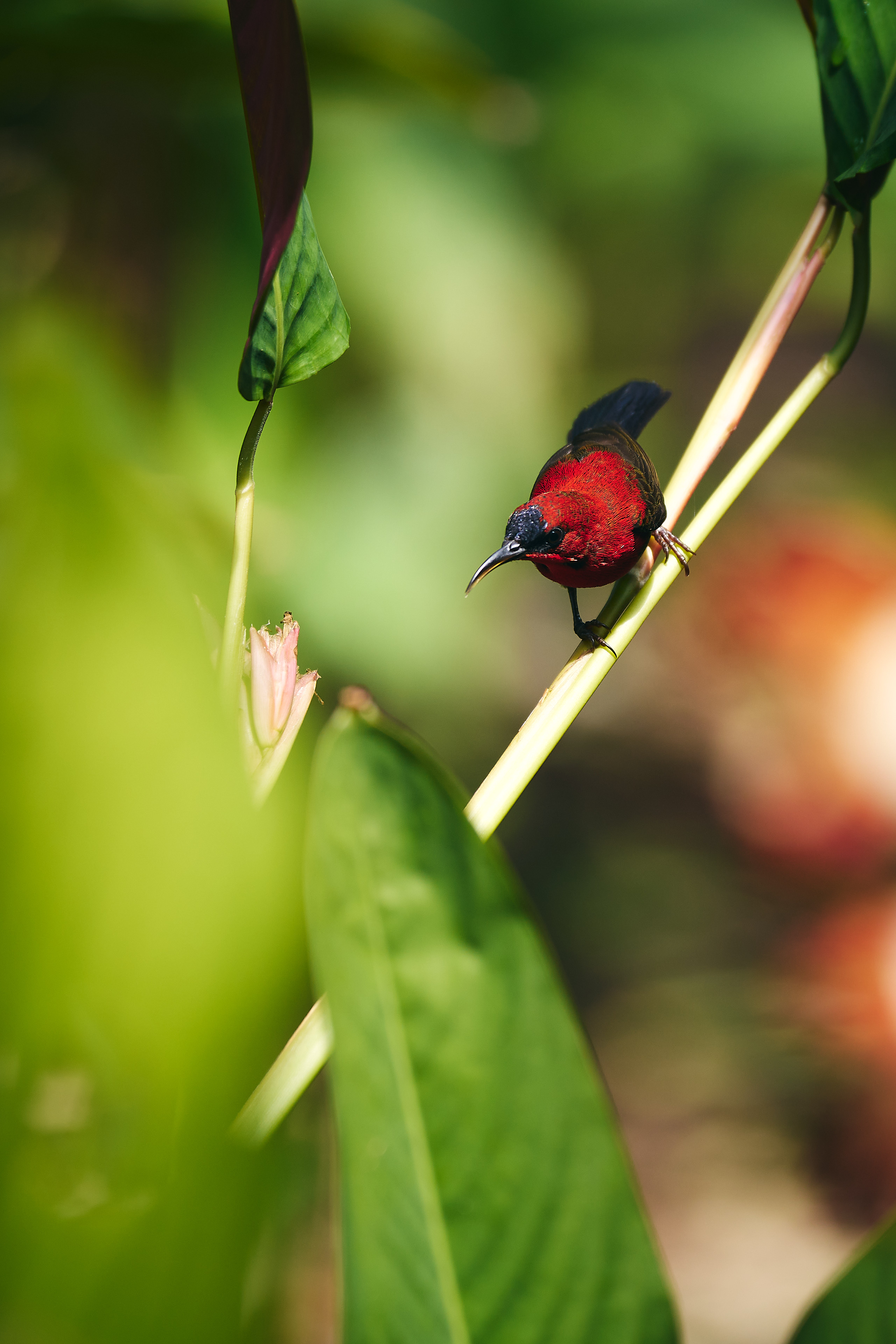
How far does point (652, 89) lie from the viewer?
4.71ft

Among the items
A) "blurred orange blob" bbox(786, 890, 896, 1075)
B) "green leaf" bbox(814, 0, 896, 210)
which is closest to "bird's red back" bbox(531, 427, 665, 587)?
"green leaf" bbox(814, 0, 896, 210)

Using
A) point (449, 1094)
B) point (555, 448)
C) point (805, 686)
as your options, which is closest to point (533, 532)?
point (449, 1094)

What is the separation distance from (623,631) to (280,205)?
159 mm

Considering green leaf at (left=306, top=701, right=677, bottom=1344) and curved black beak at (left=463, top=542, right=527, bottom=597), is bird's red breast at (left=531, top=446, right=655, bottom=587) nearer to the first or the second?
curved black beak at (left=463, top=542, right=527, bottom=597)

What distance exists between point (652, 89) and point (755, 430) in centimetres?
59

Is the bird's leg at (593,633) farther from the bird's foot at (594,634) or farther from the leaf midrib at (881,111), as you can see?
the leaf midrib at (881,111)

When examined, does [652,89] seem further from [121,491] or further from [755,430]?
[121,491]

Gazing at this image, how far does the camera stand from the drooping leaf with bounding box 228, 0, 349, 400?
236 millimetres

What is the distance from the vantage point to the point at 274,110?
0.24m

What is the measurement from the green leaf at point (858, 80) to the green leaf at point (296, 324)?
0.17 m

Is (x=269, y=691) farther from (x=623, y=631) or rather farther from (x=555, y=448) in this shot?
(x=555, y=448)

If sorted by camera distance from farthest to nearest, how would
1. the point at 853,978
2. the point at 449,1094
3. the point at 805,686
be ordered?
the point at 805,686, the point at 853,978, the point at 449,1094

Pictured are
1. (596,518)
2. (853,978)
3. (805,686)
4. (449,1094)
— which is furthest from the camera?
(805,686)

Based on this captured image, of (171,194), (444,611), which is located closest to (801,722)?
(444,611)
